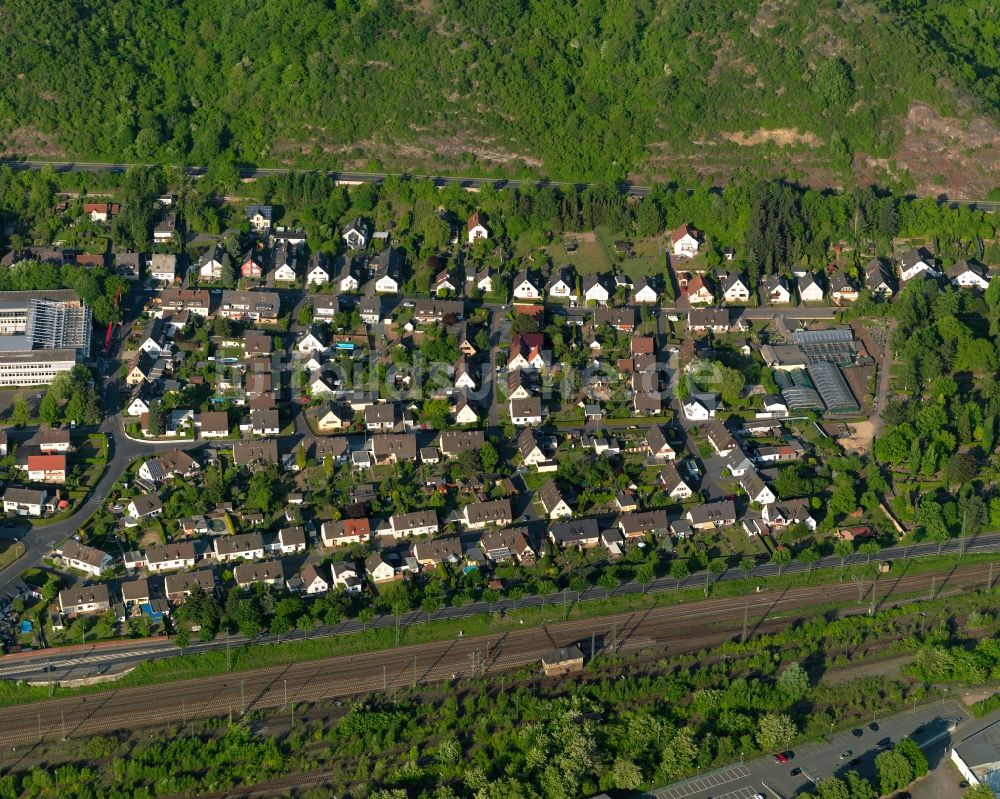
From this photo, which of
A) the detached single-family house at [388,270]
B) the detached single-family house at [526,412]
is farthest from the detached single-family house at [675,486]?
the detached single-family house at [388,270]

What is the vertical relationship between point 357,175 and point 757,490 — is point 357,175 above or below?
above

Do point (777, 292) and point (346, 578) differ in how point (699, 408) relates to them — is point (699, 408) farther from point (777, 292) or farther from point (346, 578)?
point (346, 578)

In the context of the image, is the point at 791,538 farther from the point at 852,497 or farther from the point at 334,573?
the point at 334,573

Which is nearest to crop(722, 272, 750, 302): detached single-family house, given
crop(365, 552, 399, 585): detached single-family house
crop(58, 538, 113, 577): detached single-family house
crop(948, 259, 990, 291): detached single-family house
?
crop(948, 259, 990, 291): detached single-family house

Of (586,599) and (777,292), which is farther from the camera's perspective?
(777,292)

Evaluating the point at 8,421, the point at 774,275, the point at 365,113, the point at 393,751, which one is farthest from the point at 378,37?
the point at 393,751

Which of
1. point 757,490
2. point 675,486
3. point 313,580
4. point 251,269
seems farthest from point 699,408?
point 251,269
